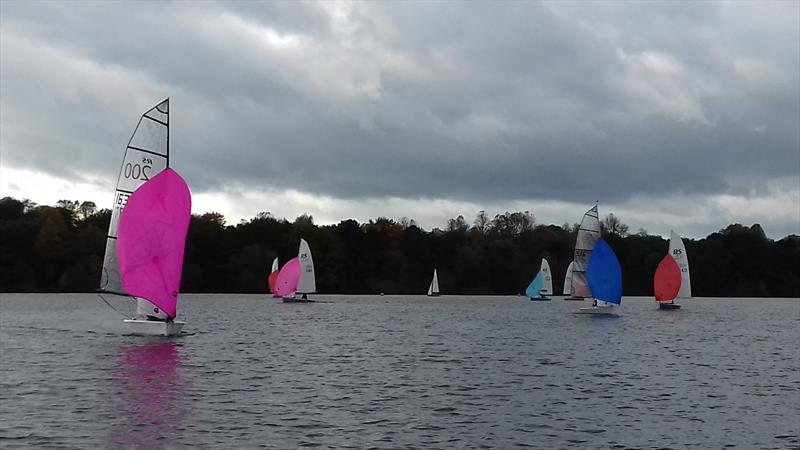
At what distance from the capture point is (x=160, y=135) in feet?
129

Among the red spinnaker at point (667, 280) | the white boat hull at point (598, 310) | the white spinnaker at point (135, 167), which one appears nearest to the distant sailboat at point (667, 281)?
the red spinnaker at point (667, 280)

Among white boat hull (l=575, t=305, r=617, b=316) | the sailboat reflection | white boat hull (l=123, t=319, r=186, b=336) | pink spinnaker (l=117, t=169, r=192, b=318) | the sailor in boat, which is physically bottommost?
the sailboat reflection

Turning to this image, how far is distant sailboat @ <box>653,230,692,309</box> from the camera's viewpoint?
83.2 meters

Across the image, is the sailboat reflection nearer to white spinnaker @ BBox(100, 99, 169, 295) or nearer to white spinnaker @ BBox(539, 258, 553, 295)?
white spinnaker @ BBox(100, 99, 169, 295)

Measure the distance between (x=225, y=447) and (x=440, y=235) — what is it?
145488 mm

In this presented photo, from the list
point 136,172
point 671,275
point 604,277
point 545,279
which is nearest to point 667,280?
point 671,275

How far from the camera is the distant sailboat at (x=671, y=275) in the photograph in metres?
83.2

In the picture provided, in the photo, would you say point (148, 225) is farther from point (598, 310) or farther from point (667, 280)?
point (667, 280)

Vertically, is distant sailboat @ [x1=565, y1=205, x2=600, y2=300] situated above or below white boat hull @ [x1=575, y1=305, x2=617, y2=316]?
above

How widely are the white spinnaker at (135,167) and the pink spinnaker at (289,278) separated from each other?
52159 mm

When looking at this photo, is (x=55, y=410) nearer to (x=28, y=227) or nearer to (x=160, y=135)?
(x=160, y=135)

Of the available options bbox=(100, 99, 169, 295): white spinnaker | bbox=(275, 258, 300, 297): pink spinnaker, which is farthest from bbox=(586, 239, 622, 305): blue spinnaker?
bbox=(100, 99, 169, 295): white spinnaker

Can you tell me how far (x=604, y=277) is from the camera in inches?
2744

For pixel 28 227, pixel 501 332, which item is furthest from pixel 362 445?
pixel 28 227
